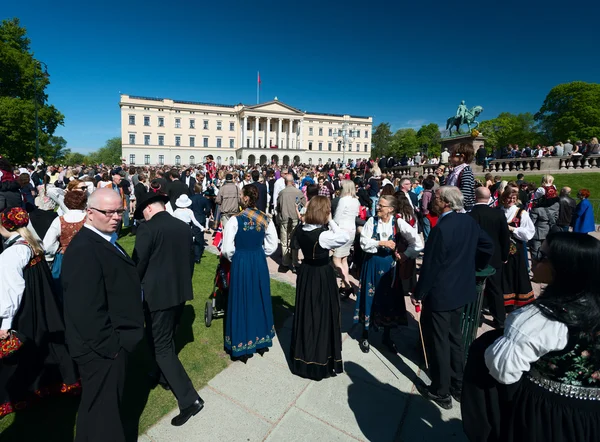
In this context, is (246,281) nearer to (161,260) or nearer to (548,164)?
(161,260)

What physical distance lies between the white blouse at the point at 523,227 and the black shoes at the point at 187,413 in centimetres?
520

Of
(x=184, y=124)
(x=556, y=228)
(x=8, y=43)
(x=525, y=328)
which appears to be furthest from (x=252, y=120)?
(x=525, y=328)

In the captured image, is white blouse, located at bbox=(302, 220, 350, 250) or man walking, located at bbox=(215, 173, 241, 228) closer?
white blouse, located at bbox=(302, 220, 350, 250)

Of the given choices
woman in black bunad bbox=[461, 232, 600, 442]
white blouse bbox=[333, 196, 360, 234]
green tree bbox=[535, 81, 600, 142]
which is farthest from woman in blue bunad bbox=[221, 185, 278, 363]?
green tree bbox=[535, 81, 600, 142]

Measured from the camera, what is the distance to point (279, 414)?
310 centimetres

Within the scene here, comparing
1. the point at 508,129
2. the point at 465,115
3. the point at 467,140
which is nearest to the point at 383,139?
the point at 508,129

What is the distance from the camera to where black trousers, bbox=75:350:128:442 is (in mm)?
2197

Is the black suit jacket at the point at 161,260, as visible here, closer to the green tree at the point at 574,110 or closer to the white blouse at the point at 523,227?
the white blouse at the point at 523,227

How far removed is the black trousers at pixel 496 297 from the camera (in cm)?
498

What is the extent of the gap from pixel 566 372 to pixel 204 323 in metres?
4.55

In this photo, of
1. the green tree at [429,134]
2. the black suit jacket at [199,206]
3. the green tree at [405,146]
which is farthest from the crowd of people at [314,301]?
the green tree at [429,134]

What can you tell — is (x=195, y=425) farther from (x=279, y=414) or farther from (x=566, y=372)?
(x=566, y=372)

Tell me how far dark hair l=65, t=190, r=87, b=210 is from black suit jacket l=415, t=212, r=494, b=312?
168 inches

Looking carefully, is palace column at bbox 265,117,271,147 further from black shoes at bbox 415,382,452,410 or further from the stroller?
black shoes at bbox 415,382,452,410
